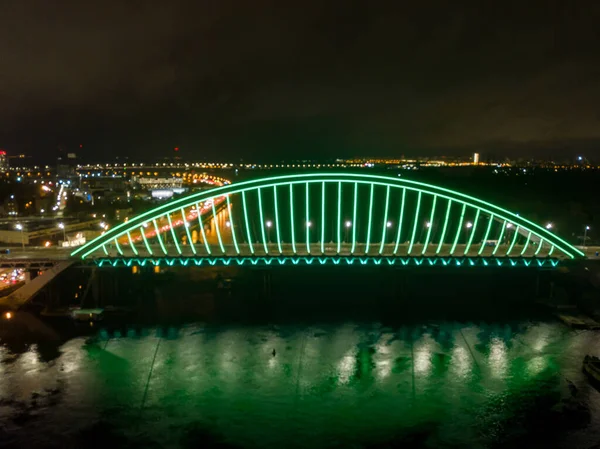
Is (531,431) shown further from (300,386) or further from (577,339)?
(577,339)

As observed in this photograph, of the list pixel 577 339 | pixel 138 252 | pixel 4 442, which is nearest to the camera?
pixel 4 442

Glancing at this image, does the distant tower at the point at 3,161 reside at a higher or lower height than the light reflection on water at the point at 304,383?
higher

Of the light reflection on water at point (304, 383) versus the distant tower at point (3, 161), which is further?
the distant tower at point (3, 161)

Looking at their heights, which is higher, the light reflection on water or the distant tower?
the distant tower

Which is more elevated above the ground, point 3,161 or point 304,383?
point 3,161

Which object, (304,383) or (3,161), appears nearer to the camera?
(304,383)

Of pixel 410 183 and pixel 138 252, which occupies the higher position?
pixel 410 183

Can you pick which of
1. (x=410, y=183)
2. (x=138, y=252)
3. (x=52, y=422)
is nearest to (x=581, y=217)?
(x=410, y=183)

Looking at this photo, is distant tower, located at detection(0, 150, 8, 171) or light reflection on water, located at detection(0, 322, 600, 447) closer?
light reflection on water, located at detection(0, 322, 600, 447)
